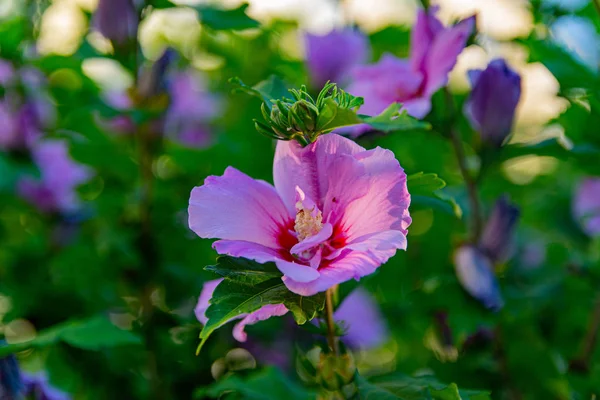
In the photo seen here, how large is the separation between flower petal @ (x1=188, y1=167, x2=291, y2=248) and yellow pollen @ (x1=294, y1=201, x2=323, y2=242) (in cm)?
2

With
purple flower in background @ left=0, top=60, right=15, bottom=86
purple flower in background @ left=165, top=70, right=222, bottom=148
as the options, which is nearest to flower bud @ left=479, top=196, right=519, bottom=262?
purple flower in background @ left=165, top=70, right=222, bottom=148

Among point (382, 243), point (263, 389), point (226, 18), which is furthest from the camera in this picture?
point (226, 18)

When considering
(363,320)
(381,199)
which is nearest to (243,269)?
(381,199)

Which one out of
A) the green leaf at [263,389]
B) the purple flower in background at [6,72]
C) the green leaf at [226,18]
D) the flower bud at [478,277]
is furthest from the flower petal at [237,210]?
the purple flower in background at [6,72]

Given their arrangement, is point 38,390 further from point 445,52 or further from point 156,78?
point 445,52

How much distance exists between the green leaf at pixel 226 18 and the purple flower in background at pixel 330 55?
169 millimetres

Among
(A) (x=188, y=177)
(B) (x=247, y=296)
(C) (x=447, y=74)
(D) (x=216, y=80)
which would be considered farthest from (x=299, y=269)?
(D) (x=216, y=80)

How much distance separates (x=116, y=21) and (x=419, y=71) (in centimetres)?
55

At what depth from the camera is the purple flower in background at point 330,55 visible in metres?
1.24

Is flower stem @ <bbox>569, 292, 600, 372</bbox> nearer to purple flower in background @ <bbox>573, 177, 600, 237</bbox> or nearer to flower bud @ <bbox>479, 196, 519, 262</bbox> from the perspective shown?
flower bud @ <bbox>479, 196, 519, 262</bbox>

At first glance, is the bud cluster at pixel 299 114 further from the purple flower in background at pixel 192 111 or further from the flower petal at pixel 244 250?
the purple flower in background at pixel 192 111

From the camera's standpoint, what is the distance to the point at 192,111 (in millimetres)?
1526

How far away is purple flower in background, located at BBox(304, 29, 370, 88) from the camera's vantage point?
124 cm

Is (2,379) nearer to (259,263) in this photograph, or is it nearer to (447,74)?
(259,263)
